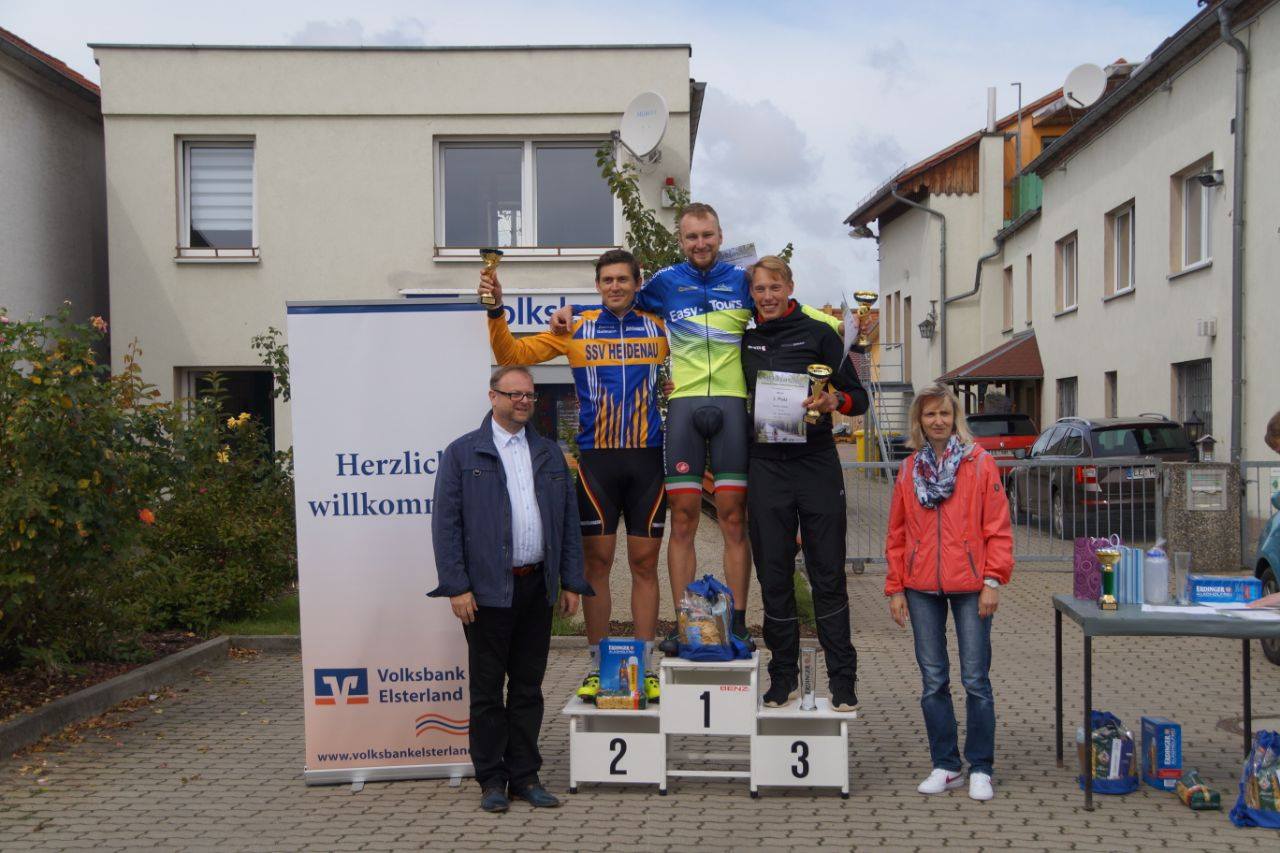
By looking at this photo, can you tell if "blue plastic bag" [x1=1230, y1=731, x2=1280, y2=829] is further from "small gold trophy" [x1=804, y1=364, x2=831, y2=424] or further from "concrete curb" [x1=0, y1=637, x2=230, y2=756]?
"concrete curb" [x1=0, y1=637, x2=230, y2=756]

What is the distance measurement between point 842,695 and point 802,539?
77cm

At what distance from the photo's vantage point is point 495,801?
5.81 metres

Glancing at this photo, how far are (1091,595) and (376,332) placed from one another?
3623 mm

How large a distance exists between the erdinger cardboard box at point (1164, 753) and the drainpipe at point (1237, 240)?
38.1ft

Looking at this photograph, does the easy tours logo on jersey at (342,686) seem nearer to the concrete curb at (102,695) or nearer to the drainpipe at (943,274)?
the concrete curb at (102,695)

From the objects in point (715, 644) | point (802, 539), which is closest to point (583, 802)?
point (715, 644)

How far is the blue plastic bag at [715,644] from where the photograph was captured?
238 inches

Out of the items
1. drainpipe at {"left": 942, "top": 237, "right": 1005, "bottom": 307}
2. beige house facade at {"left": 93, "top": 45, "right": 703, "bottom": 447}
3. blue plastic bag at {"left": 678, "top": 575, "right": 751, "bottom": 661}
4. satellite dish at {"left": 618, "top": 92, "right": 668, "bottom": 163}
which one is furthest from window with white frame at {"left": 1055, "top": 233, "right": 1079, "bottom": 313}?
blue plastic bag at {"left": 678, "top": 575, "right": 751, "bottom": 661}

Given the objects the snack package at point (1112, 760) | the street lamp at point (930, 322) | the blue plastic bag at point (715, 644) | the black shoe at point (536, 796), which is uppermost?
the street lamp at point (930, 322)

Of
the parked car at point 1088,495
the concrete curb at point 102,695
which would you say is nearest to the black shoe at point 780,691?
the concrete curb at point 102,695

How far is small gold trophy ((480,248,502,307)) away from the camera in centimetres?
580

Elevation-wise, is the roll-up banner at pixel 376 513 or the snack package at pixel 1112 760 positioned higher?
the roll-up banner at pixel 376 513

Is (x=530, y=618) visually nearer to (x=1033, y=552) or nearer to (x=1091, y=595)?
(x=1091, y=595)

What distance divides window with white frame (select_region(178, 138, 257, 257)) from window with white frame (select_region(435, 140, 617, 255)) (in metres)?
2.39
